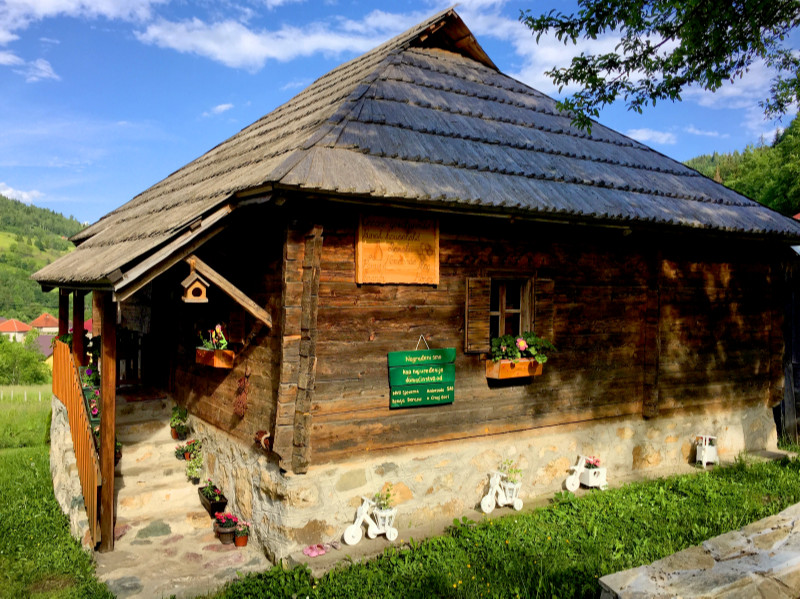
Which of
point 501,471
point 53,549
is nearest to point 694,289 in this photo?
point 501,471

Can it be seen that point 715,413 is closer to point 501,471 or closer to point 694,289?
point 694,289

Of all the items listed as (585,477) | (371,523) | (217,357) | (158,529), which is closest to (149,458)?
(158,529)

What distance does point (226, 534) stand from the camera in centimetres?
610

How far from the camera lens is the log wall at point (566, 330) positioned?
5.78 metres

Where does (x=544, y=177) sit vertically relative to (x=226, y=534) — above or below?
above

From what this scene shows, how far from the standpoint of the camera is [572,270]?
23.5 feet

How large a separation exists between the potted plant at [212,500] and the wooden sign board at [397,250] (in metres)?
2.95

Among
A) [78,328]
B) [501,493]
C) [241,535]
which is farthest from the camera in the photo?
[78,328]

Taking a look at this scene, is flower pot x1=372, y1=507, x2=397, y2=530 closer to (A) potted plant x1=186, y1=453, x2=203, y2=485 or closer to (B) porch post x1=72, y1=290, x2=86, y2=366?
(A) potted plant x1=186, y1=453, x2=203, y2=485

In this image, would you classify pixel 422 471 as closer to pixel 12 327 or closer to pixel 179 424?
pixel 179 424

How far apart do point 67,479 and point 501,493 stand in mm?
5058

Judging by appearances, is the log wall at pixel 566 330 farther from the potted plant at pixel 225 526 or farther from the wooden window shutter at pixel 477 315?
the potted plant at pixel 225 526

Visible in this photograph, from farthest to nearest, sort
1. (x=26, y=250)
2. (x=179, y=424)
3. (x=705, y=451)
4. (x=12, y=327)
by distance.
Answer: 1. (x=26, y=250)
2. (x=12, y=327)
3. (x=705, y=451)
4. (x=179, y=424)

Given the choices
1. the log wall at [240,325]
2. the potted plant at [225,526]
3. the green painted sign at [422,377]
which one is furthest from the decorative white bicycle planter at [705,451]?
the potted plant at [225,526]
